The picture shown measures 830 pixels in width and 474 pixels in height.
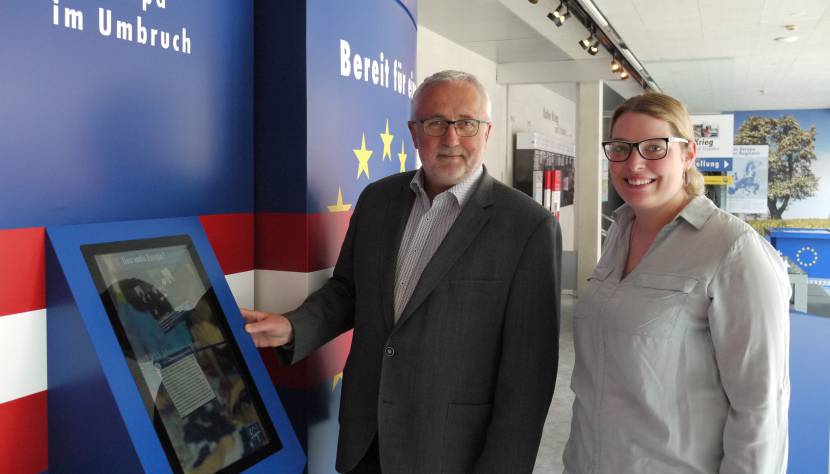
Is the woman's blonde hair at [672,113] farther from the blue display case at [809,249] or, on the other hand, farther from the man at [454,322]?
the blue display case at [809,249]

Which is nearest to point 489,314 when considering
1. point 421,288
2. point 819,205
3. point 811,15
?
point 421,288

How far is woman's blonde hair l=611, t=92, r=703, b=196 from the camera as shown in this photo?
59.6 inches

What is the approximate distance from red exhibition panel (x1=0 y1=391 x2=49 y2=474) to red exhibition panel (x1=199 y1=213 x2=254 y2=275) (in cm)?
59

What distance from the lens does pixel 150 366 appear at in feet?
4.56

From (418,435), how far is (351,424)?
22cm

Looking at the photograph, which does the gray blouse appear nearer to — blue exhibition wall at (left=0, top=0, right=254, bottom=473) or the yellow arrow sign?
blue exhibition wall at (left=0, top=0, right=254, bottom=473)

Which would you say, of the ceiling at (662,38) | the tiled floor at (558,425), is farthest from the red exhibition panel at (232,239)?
the ceiling at (662,38)

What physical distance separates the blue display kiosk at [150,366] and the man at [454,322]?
0.15m

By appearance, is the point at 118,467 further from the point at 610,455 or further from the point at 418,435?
the point at 610,455

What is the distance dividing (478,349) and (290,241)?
66 cm

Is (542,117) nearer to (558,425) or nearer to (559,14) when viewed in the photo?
Answer: (559,14)

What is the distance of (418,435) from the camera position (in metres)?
Result: 1.65

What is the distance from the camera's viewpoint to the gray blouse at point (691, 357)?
4.38 ft

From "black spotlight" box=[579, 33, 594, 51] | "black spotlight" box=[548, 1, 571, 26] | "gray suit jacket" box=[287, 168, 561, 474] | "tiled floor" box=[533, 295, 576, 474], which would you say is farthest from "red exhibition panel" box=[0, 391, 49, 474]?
"black spotlight" box=[579, 33, 594, 51]
